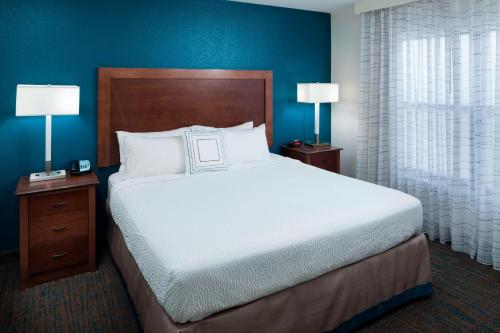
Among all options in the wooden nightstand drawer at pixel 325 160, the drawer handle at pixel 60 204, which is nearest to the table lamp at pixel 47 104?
the drawer handle at pixel 60 204

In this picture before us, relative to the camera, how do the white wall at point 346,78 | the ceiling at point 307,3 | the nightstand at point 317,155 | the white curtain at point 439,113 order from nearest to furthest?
the white curtain at point 439,113 → the ceiling at point 307,3 → the nightstand at point 317,155 → the white wall at point 346,78

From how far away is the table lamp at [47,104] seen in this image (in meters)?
2.50

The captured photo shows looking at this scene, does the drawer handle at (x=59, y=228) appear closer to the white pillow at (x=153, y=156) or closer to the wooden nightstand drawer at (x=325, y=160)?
the white pillow at (x=153, y=156)

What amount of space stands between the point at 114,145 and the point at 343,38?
2.96m

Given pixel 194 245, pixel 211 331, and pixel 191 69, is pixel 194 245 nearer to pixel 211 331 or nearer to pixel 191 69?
pixel 211 331

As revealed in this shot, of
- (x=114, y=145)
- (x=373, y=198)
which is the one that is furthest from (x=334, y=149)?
(x=114, y=145)

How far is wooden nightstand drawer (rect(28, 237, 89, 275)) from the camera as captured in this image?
8.23ft

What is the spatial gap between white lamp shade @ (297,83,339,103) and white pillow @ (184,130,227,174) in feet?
4.37

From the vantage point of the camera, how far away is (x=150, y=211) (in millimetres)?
2123

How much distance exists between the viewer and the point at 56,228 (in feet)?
8.39

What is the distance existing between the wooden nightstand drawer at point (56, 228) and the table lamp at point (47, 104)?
1.14 feet

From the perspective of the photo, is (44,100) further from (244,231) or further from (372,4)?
(372,4)

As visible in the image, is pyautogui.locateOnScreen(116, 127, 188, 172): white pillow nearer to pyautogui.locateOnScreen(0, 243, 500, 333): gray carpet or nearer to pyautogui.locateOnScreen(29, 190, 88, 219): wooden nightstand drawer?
pyautogui.locateOnScreen(29, 190, 88, 219): wooden nightstand drawer

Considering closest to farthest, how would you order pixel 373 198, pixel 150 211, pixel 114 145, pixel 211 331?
pixel 211 331, pixel 150 211, pixel 373 198, pixel 114 145
